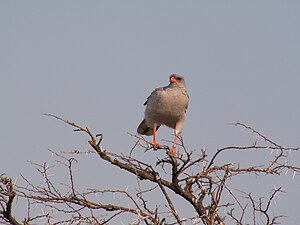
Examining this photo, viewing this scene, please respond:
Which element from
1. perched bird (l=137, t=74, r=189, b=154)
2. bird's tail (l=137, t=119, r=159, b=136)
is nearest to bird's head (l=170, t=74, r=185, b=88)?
perched bird (l=137, t=74, r=189, b=154)

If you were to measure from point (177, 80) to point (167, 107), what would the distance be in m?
0.70

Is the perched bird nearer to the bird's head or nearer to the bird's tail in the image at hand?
the bird's head

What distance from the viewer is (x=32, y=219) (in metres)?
4.74

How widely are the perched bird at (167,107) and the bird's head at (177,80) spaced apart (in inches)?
1.9

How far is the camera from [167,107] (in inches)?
304

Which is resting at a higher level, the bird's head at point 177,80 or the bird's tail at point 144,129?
the bird's head at point 177,80

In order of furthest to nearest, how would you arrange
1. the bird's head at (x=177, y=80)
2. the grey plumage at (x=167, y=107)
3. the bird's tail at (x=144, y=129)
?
1. the bird's tail at (x=144, y=129)
2. the bird's head at (x=177, y=80)
3. the grey plumage at (x=167, y=107)

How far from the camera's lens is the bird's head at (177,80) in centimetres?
823

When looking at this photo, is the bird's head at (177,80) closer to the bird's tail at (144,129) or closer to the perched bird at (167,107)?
the perched bird at (167,107)

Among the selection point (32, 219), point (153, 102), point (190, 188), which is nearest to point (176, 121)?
point (153, 102)

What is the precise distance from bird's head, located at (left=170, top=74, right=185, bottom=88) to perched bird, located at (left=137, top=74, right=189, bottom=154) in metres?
0.05

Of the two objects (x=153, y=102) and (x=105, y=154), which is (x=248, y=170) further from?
(x=153, y=102)

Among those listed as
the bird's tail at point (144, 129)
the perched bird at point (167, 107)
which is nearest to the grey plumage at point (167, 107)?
the perched bird at point (167, 107)

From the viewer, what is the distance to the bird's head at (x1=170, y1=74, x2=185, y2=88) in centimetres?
823
